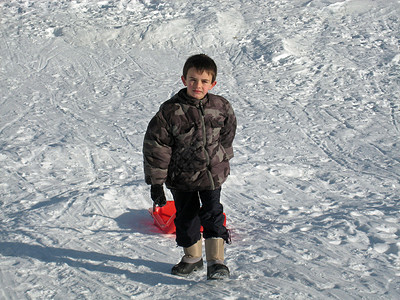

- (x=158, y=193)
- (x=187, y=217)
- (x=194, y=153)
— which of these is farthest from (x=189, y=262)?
(x=194, y=153)

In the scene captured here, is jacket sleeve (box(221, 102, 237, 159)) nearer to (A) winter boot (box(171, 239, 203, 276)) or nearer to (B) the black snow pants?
(B) the black snow pants

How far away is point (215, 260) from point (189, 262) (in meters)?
0.17

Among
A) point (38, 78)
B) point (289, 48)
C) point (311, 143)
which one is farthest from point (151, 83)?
point (311, 143)

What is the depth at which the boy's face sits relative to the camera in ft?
9.41

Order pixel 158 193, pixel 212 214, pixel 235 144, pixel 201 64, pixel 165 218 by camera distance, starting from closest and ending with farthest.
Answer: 1. pixel 201 64
2. pixel 158 193
3. pixel 212 214
4. pixel 165 218
5. pixel 235 144

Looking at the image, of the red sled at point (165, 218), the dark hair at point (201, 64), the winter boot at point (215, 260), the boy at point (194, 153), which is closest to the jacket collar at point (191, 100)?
the boy at point (194, 153)

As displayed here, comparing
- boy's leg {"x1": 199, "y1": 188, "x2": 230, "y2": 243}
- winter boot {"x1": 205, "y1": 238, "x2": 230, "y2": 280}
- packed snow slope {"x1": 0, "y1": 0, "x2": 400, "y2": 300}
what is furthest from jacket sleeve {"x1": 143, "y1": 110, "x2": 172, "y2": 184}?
packed snow slope {"x1": 0, "y1": 0, "x2": 400, "y2": 300}

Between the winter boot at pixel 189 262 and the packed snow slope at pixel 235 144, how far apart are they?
0.07 meters

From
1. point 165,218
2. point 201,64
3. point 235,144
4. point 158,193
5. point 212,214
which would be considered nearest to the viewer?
point 201,64

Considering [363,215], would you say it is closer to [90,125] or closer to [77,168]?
[77,168]

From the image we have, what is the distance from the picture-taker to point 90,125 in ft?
22.4

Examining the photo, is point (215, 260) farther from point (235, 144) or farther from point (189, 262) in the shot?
point (235, 144)

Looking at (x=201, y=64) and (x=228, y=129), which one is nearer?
(x=201, y=64)

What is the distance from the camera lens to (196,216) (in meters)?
3.13
